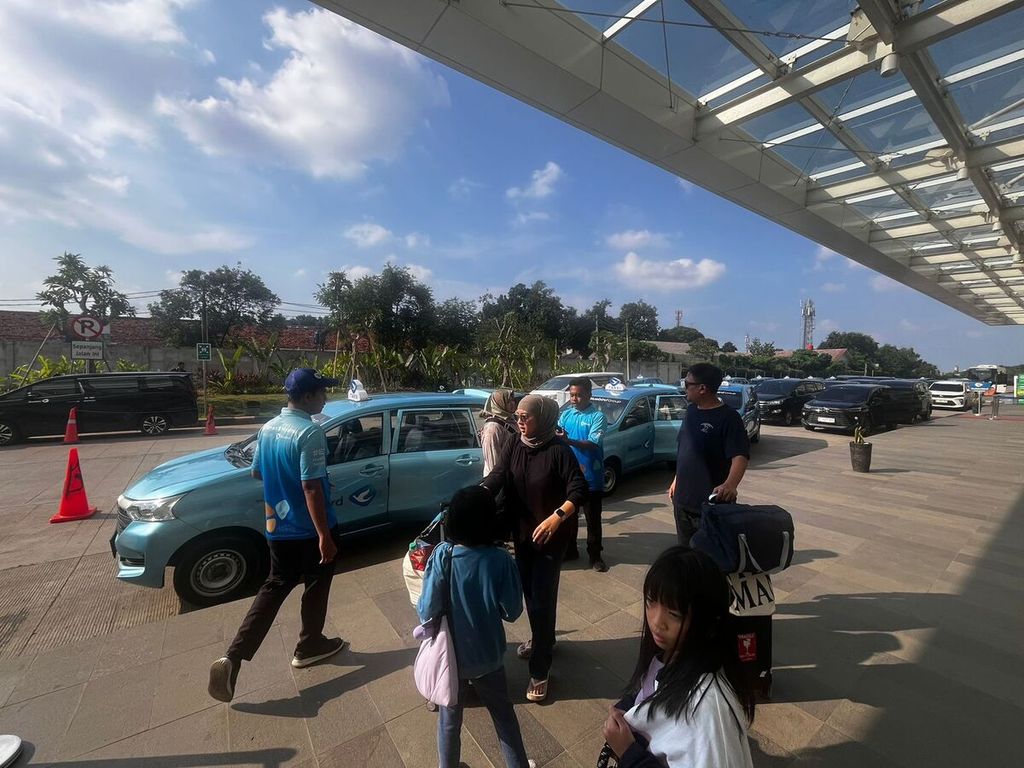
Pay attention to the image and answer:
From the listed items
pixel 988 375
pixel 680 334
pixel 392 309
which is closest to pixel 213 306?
pixel 392 309

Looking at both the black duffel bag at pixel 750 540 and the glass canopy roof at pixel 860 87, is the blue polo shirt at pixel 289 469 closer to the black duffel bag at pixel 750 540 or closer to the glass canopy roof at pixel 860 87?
the black duffel bag at pixel 750 540

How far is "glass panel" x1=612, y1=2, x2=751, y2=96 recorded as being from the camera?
4984mm

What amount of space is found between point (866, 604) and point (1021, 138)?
354 inches

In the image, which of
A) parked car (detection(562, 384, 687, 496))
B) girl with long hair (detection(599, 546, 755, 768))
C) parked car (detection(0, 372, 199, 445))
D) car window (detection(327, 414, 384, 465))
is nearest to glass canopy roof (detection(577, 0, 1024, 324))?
parked car (detection(562, 384, 687, 496))

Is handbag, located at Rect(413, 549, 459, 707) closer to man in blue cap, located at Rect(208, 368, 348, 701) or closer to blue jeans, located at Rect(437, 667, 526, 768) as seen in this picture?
blue jeans, located at Rect(437, 667, 526, 768)

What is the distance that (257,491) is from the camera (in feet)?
12.1

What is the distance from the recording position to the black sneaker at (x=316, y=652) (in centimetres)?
273

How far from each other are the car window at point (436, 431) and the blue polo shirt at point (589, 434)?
1049 mm

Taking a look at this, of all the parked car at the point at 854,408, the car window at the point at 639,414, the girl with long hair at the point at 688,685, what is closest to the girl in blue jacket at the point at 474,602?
the girl with long hair at the point at 688,685

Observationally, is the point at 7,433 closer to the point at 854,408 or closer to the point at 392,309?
the point at 392,309

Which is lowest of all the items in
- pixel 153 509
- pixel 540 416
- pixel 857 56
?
pixel 153 509

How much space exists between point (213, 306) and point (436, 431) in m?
42.9

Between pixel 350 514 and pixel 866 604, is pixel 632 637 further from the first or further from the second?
pixel 350 514

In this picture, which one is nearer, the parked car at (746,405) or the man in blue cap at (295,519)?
the man in blue cap at (295,519)
